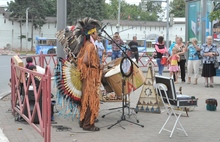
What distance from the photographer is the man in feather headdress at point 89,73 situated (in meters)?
7.44

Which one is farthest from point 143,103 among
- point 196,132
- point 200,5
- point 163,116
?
point 200,5

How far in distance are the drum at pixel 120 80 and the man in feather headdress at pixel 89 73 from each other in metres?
0.59

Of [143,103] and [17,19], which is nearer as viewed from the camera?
[143,103]

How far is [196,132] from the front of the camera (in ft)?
25.0

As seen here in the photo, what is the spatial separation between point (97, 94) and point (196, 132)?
2024mm

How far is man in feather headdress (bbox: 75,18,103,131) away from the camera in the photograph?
7.44 meters

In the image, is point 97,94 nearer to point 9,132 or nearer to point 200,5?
point 9,132

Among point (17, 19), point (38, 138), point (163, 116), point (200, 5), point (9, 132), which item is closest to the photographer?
point (38, 138)

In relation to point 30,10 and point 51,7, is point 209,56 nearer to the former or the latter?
point 30,10

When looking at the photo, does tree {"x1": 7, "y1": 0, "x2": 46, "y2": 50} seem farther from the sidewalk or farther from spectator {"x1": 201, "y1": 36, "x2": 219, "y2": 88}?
the sidewalk

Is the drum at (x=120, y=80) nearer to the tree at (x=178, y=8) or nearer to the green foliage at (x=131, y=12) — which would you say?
the green foliage at (x=131, y=12)

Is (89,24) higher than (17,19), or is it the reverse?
(17,19)

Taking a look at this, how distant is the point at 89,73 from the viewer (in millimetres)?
7492

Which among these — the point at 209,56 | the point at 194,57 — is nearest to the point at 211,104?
the point at 209,56
